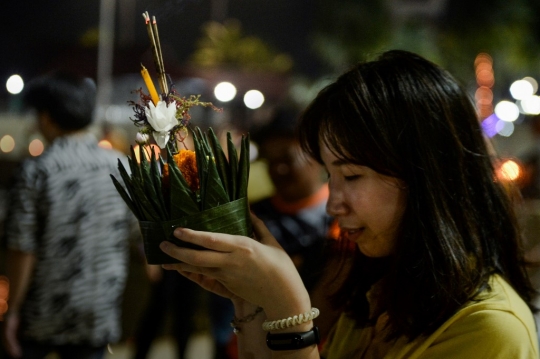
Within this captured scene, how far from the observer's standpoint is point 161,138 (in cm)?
114

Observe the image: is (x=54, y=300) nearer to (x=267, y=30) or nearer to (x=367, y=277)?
(x=367, y=277)

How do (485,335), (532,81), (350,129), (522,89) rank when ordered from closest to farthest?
(485,335) < (350,129) < (522,89) < (532,81)

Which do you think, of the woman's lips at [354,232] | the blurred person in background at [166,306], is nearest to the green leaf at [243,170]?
the woman's lips at [354,232]

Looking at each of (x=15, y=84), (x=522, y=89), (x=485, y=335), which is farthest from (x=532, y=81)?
(x=485, y=335)

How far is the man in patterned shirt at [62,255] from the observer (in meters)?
2.60

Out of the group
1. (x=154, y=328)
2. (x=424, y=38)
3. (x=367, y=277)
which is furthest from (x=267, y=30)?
(x=367, y=277)

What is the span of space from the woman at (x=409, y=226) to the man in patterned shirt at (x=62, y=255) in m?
1.54

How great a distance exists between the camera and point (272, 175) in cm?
321

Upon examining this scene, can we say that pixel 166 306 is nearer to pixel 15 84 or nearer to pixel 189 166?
pixel 15 84

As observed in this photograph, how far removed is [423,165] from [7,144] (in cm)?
752

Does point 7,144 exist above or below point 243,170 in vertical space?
above

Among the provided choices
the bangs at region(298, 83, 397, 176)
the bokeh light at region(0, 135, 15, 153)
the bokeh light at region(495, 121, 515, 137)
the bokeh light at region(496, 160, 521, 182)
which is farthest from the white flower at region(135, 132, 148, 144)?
the bokeh light at region(495, 121, 515, 137)

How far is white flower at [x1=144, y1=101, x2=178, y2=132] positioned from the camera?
1.11 m

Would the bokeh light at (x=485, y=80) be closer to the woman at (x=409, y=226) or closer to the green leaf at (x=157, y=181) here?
the woman at (x=409, y=226)
